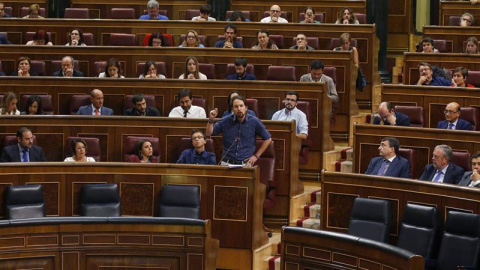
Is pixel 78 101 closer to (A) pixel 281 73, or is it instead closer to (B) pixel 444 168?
(A) pixel 281 73

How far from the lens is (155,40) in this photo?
774 cm

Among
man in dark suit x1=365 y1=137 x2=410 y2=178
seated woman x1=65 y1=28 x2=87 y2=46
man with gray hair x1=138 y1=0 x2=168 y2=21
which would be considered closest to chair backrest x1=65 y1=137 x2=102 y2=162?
man in dark suit x1=365 y1=137 x2=410 y2=178

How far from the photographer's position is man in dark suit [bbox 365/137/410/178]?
555 centimetres

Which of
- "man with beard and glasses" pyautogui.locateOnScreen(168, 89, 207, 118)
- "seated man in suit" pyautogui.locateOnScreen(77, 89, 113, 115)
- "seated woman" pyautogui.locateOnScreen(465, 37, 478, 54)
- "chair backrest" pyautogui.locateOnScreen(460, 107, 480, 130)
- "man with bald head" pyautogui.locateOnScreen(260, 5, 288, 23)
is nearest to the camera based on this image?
"chair backrest" pyautogui.locateOnScreen(460, 107, 480, 130)

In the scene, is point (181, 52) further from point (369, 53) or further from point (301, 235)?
point (301, 235)

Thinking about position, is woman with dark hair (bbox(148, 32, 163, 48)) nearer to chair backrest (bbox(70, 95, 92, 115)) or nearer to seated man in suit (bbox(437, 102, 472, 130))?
chair backrest (bbox(70, 95, 92, 115))

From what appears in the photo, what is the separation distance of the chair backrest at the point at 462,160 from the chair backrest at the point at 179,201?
1.42 meters

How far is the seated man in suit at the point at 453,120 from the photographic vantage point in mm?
6023

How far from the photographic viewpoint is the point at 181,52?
7.56 metres

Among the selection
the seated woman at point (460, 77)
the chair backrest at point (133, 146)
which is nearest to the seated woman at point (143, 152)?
the chair backrest at point (133, 146)

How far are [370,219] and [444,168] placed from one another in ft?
1.86

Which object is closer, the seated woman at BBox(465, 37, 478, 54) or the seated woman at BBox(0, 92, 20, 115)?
the seated woman at BBox(0, 92, 20, 115)

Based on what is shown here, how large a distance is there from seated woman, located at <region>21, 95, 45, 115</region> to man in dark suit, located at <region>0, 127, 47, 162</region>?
0.53 m

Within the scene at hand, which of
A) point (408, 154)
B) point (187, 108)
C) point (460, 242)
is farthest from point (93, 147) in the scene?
point (460, 242)
